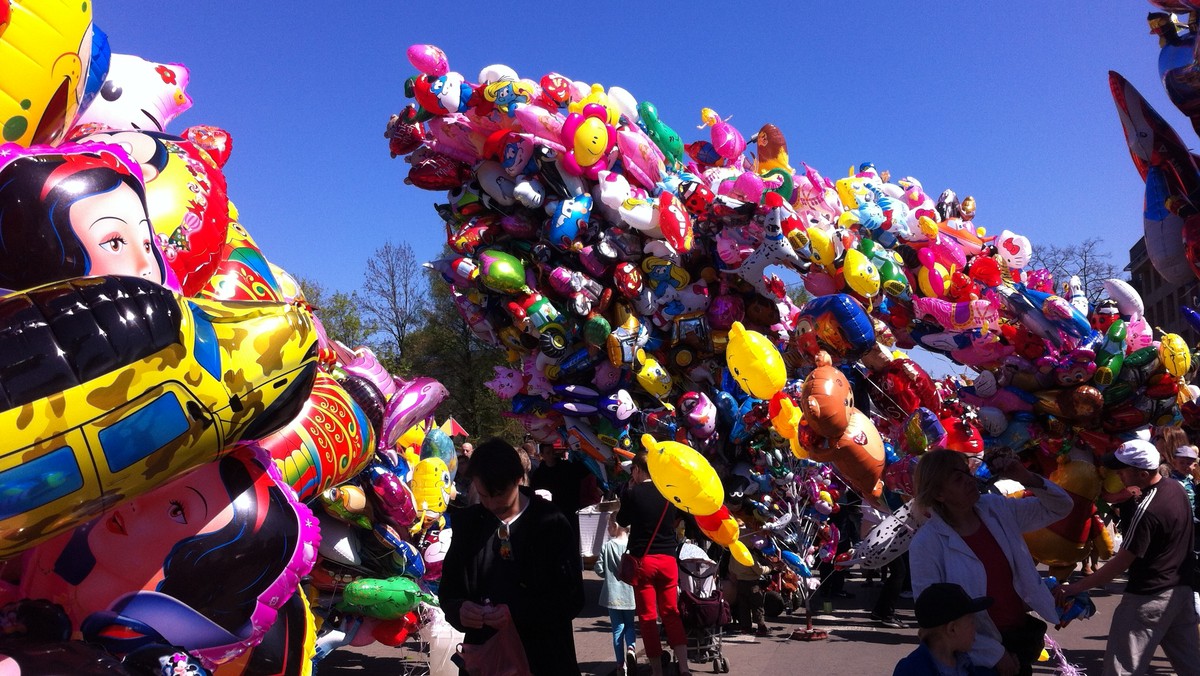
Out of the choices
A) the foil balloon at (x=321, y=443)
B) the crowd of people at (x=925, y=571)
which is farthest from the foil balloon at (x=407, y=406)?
the crowd of people at (x=925, y=571)

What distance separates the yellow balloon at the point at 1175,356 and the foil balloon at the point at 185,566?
308 inches

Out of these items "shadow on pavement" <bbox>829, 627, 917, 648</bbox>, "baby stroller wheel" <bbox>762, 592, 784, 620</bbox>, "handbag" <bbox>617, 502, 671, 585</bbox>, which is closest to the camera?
"handbag" <bbox>617, 502, 671, 585</bbox>

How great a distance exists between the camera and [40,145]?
8.14 ft

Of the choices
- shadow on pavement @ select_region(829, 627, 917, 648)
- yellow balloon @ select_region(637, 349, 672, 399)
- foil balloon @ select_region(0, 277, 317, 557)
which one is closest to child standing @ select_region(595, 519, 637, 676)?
shadow on pavement @ select_region(829, 627, 917, 648)

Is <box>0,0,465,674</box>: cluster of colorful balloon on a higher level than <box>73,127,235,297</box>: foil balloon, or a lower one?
lower

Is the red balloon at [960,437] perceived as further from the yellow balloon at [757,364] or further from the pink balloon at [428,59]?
the pink balloon at [428,59]

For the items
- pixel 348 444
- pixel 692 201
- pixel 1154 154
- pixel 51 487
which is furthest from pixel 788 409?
pixel 51 487

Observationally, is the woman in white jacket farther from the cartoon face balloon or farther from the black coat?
the cartoon face balloon

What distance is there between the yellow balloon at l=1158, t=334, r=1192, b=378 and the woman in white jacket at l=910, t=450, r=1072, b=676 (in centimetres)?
551

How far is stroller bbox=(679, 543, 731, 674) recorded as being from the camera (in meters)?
7.11

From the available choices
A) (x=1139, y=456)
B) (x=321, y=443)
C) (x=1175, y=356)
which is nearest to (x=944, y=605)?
(x=321, y=443)

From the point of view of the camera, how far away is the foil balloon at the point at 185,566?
2.31 metres

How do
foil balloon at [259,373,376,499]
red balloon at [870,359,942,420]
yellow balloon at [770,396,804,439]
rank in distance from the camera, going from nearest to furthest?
foil balloon at [259,373,376,499] → yellow balloon at [770,396,804,439] → red balloon at [870,359,942,420]

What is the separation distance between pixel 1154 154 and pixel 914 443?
3.36 m
